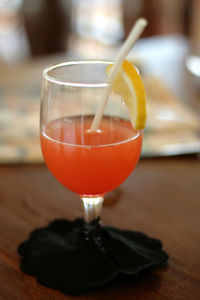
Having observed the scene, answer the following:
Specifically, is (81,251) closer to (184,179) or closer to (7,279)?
(7,279)

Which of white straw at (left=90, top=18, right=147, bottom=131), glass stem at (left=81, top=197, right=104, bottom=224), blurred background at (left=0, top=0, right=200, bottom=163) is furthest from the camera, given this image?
blurred background at (left=0, top=0, right=200, bottom=163)

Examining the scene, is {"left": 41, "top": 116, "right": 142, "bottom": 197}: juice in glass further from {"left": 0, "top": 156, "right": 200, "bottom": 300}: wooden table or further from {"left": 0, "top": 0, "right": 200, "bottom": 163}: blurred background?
{"left": 0, "top": 0, "right": 200, "bottom": 163}: blurred background

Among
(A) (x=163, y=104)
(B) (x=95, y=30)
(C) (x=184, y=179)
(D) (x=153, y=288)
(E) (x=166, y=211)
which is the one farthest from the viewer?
(B) (x=95, y=30)

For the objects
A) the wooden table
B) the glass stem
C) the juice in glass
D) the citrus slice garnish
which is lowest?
the wooden table

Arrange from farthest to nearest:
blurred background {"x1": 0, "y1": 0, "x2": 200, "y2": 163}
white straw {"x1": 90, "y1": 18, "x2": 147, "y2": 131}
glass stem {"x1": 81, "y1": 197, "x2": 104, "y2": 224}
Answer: blurred background {"x1": 0, "y1": 0, "x2": 200, "y2": 163}, glass stem {"x1": 81, "y1": 197, "x2": 104, "y2": 224}, white straw {"x1": 90, "y1": 18, "x2": 147, "y2": 131}

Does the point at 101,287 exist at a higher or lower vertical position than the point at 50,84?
lower

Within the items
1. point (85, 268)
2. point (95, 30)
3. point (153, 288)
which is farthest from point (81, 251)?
point (95, 30)

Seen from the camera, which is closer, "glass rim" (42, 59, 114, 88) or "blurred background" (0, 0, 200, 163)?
"glass rim" (42, 59, 114, 88)

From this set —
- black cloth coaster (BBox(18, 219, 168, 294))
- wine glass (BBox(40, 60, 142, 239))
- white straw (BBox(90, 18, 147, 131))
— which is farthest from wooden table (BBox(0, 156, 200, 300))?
white straw (BBox(90, 18, 147, 131))
